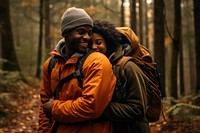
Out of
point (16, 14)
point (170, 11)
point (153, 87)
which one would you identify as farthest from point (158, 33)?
point (16, 14)

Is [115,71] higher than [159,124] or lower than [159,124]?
higher

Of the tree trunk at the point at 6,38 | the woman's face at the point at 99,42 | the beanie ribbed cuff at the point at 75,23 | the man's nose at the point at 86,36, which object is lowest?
the tree trunk at the point at 6,38

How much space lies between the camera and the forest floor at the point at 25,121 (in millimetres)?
7585

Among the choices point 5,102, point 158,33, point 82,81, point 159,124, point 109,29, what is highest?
point 109,29

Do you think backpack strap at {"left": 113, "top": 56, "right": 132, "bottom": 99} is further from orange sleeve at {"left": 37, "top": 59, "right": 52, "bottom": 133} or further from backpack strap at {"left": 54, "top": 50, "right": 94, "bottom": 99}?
orange sleeve at {"left": 37, "top": 59, "right": 52, "bottom": 133}

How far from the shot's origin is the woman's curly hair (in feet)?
10.7

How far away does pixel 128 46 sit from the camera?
334cm

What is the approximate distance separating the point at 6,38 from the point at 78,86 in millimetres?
10491

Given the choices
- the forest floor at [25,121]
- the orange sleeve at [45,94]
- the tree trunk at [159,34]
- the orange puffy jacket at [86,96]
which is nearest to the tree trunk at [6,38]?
the forest floor at [25,121]

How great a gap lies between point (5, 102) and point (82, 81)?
7.15 metres

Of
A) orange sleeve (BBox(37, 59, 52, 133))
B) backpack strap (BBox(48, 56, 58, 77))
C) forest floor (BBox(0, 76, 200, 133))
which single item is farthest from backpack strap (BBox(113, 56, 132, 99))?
forest floor (BBox(0, 76, 200, 133))

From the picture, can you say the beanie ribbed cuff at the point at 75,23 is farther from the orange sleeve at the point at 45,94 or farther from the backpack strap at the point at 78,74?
the orange sleeve at the point at 45,94

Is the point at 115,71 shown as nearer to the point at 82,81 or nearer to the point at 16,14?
the point at 82,81

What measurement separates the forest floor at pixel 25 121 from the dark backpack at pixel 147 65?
3.98m
